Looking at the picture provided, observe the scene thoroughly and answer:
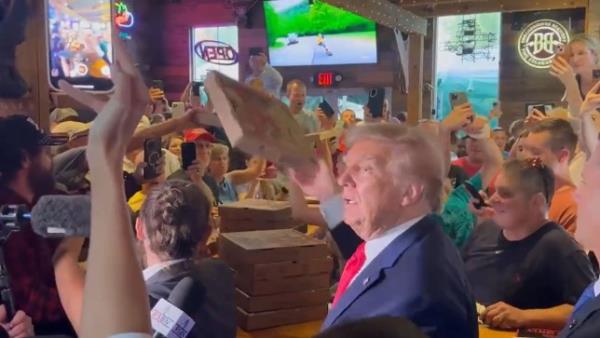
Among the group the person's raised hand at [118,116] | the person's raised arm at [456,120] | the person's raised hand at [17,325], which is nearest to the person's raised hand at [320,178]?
the person's raised hand at [17,325]

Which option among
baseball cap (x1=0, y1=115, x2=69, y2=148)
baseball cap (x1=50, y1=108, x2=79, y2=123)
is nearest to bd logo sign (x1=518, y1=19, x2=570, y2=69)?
baseball cap (x1=50, y1=108, x2=79, y2=123)

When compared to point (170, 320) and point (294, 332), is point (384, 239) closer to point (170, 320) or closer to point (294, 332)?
point (170, 320)

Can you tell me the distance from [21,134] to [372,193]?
0.86 metres

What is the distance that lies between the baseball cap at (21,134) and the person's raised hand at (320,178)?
26.4 inches

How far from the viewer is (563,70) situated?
3953mm

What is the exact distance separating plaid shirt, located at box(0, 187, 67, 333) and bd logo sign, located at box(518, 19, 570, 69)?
747 centimetres

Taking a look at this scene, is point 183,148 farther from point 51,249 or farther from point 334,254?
point 51,249

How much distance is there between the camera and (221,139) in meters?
4.43

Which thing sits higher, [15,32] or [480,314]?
[15,32]

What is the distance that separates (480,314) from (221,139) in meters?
2.48

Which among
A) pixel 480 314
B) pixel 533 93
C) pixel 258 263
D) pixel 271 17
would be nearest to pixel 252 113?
pixel 258 263

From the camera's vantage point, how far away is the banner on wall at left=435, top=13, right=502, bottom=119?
27.3ft

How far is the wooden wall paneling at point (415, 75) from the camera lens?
5.36 m

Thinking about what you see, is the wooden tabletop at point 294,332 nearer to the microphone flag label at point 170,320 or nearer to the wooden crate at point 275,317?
the wooden crate at point 275,317
